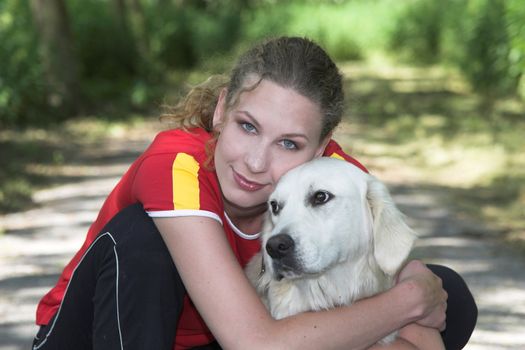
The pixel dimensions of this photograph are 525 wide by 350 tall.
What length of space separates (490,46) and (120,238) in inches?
463

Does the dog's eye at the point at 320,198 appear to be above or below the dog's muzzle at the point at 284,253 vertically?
above

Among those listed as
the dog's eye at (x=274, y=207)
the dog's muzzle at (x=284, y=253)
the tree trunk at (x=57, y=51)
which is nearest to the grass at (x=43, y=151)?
the tree trunk at (x=57, y=51)

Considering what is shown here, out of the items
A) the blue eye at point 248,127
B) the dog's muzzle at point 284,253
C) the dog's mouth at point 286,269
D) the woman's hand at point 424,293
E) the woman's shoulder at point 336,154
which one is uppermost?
the blue eye at point 248,127

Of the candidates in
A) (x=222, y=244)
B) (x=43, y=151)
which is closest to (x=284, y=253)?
(x=222, y=244)

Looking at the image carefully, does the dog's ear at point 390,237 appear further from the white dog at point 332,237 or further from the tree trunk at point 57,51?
the tree trunk at point 57,51

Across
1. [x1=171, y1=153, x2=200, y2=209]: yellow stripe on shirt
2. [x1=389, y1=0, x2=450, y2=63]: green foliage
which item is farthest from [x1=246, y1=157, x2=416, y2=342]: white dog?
[x1=389, y1=0, x2=450, y2=63]: green foliage

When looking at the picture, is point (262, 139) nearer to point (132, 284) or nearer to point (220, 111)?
point (220, 111)

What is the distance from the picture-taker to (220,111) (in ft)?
10.7

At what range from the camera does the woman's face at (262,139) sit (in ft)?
9.89

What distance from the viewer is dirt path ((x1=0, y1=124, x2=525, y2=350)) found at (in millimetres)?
4793

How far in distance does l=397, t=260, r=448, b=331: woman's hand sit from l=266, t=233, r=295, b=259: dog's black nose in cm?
46

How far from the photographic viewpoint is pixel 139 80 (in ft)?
53.8

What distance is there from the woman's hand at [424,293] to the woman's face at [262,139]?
0.60 meters

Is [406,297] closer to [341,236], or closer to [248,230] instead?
[341,236]
